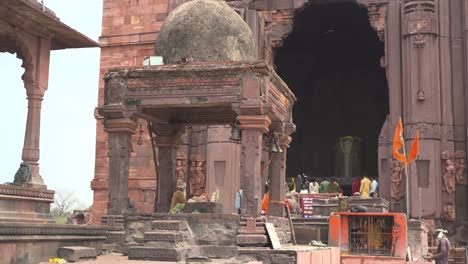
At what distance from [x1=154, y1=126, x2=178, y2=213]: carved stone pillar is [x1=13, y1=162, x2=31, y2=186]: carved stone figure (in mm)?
2615

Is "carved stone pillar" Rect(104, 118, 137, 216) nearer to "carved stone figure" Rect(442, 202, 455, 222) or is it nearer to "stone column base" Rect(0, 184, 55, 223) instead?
"stone column base" Rect(0, 184, 55, 223)

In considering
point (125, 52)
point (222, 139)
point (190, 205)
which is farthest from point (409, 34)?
point (190, 205)

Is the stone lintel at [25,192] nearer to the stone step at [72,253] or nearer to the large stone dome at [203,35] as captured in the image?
the stone step at [72,253]

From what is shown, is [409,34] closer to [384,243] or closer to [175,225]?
[384,243]

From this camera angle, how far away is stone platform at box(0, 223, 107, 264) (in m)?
8.36

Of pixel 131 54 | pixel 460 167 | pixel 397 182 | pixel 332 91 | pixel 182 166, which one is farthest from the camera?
pixel 332 91

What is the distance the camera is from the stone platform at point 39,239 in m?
8.36

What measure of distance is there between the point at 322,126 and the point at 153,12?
1352 centimetres

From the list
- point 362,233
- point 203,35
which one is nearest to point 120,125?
point 203,35

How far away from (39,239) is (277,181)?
17.1 ft

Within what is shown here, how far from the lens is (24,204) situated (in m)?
12.3

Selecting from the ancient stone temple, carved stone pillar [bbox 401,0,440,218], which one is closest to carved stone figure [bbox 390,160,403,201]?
the ancient stone temple

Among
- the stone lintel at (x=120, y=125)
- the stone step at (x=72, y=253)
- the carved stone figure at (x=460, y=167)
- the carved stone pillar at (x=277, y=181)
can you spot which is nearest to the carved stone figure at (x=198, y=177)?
the carved stone figure at (x=460, y=167)

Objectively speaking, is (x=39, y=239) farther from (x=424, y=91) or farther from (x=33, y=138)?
(x=424, y=91)
